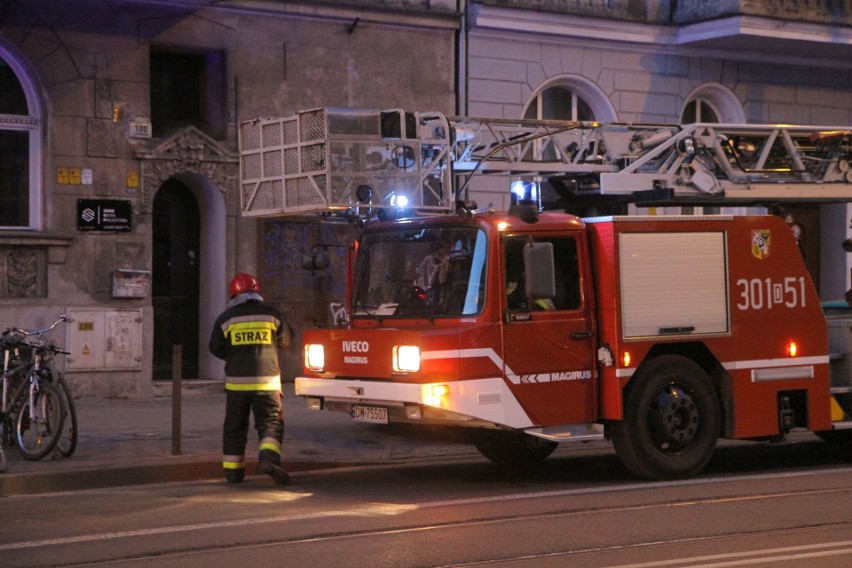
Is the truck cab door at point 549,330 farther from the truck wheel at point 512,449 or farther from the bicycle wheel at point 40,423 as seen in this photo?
the bicycle wheel at point 40,423

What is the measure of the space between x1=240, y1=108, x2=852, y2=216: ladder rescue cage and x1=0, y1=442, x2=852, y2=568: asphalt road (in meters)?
2.52

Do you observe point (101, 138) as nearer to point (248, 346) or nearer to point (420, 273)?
point (248, 346)

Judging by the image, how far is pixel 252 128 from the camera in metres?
13.3

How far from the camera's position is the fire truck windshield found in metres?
11.0

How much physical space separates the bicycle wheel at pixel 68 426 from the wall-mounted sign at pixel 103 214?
5.41 m

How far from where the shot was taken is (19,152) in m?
17.3

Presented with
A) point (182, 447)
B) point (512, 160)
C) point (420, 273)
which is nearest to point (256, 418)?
point (420, 273)

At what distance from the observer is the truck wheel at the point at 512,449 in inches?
500

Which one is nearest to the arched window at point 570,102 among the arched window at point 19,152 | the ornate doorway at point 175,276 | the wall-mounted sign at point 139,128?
the ornate doorway at point 175,276

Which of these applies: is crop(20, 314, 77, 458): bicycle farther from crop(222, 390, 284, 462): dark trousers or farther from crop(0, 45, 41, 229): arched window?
crop(0, 45, 41, 229): arched window

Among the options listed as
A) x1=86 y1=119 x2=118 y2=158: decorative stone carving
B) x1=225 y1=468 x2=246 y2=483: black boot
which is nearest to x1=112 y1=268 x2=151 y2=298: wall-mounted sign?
x1=86 y1=119 x2=118 y2=158: decorative stone carving

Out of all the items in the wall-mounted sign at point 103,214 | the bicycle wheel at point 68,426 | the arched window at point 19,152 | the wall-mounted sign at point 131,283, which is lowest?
the bicycle wheel at point 68,426

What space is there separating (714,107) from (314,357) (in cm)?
1333

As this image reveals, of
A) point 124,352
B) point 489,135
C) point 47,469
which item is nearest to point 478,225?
point 489,135
